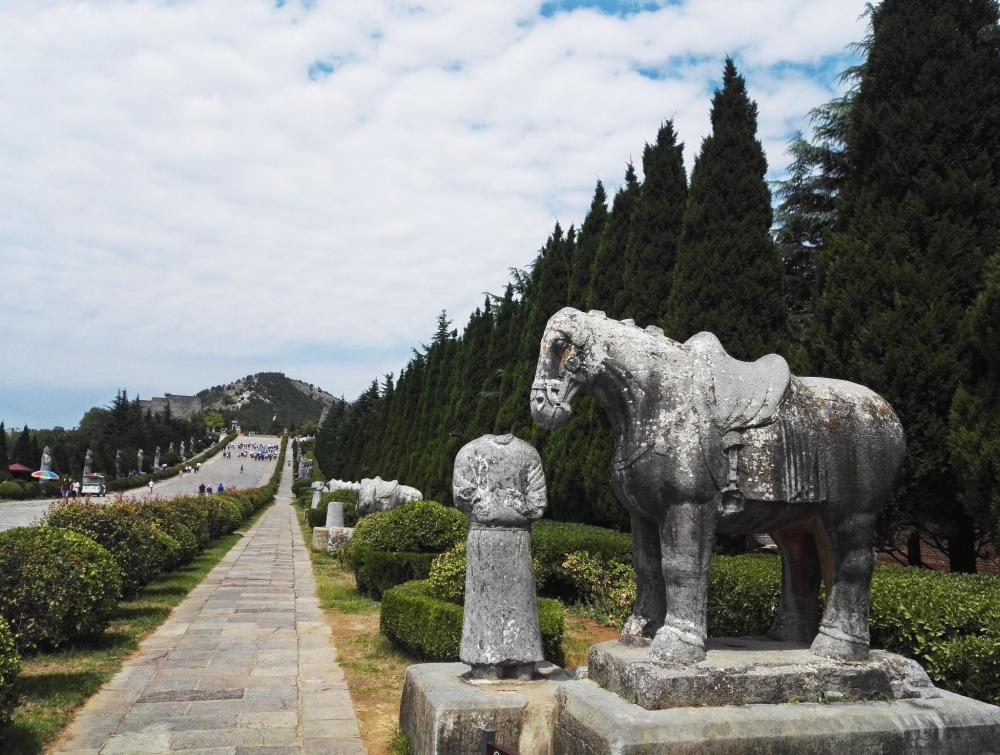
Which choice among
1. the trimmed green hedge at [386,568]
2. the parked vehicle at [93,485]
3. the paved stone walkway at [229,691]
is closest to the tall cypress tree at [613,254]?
the trimmed green hedge at [386,568]

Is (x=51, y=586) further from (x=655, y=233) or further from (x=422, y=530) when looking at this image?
(x=655, y=233)

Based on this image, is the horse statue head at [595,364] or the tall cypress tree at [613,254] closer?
the horse statue head at [595,364]

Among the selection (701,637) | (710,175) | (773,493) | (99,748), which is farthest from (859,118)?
(99,748)

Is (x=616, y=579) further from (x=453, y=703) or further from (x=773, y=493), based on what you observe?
(x=773, y=493)

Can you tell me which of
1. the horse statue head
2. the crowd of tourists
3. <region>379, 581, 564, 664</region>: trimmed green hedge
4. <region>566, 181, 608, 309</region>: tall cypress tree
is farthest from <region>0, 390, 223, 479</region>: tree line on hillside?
the horse statue head

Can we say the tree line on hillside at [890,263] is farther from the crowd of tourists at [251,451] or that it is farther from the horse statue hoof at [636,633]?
the crowd of tourists at [251,451]

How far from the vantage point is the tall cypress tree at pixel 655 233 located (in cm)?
1475

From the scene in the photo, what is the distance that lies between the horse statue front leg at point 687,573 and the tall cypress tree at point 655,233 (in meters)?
11.0

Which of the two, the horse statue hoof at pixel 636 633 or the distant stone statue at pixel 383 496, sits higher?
the distant stone statue at pixel 383 496

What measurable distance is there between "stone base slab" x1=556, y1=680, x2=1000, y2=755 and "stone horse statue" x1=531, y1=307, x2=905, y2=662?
1.09 feet

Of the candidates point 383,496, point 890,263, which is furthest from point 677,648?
point 383,496

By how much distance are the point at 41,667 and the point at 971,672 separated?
795 cm

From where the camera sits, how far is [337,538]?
2058cm

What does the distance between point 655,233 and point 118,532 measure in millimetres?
10679
